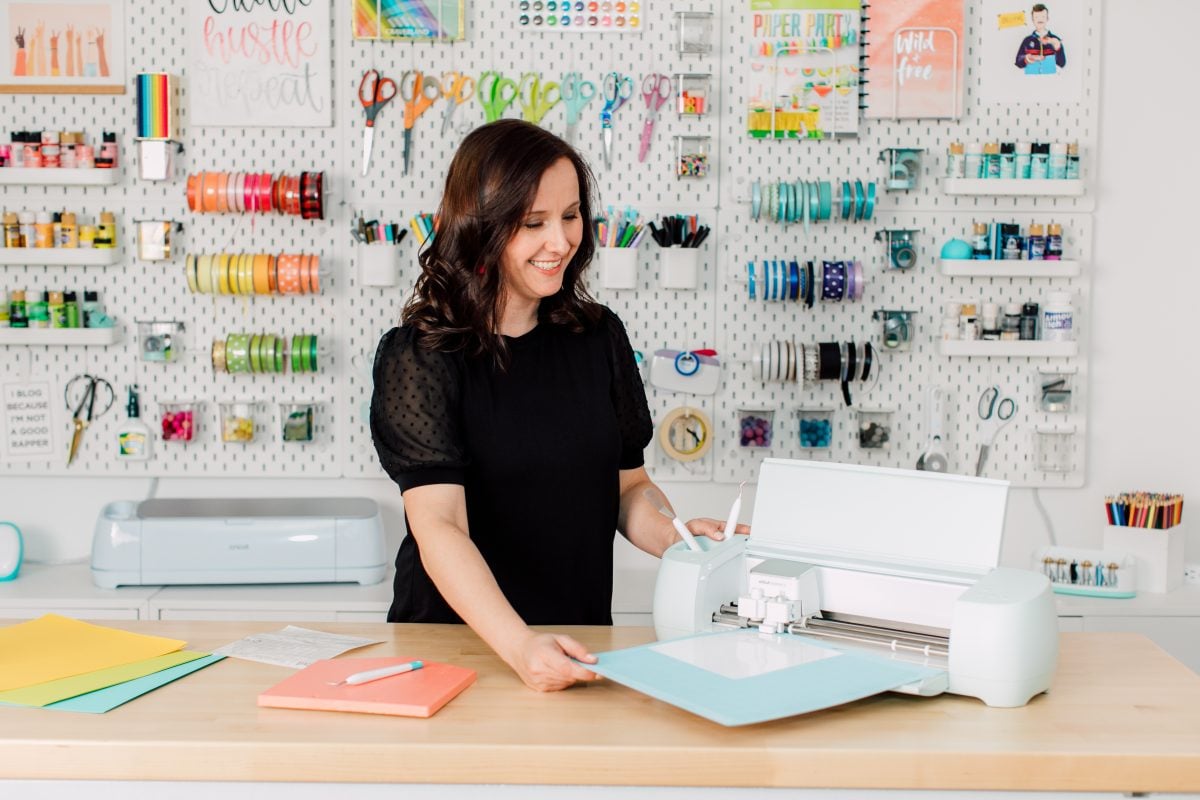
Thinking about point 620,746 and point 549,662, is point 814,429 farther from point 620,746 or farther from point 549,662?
point 620,746

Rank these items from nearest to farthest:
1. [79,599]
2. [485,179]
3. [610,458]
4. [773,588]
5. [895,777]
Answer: [895,777]
[773,588]
[485,179]
[610,458]
[79,599]

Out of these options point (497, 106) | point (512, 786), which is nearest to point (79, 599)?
point (497, 106)

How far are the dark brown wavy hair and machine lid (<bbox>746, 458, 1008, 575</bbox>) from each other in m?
0.51

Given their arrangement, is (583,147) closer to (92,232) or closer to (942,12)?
(942,12)

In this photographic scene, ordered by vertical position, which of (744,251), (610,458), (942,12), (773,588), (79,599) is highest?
(942,12)

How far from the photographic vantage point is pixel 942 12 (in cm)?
300

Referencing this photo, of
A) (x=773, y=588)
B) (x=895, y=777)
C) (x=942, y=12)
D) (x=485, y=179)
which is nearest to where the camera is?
(x=895, y=777)

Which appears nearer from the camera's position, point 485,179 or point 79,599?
point 485,179

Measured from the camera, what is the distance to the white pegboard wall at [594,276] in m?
3.04

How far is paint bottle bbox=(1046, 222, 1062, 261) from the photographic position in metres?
2.97

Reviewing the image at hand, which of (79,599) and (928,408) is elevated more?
(928,408)

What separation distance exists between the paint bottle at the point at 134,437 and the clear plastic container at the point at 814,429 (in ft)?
5.56

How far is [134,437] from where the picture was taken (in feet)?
10.1

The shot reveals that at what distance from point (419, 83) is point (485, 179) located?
4.40ft
